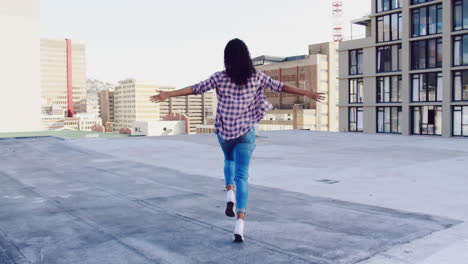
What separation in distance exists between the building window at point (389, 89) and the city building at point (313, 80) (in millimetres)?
57258

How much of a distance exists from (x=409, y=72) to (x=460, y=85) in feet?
12.2

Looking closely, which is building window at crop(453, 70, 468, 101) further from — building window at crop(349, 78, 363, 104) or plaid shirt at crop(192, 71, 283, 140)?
plaid shirt at crop(192, 71, 283, 140)

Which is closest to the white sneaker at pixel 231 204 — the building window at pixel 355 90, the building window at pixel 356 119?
the building window at pixel 356 119

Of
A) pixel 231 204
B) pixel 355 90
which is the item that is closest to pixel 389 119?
pixel 355 90

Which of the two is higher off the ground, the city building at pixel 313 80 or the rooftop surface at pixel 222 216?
the city building at pixel 313 80

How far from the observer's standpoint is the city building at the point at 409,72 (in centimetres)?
2809

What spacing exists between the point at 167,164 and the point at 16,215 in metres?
5.02

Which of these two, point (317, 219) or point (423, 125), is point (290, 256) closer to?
point (317, 219)

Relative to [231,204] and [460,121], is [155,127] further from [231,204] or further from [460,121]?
[231,204]

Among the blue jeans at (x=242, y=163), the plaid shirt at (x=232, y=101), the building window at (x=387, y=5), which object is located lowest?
the blue jeans at (x=242, y=163)

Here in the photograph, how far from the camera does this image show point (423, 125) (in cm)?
3053

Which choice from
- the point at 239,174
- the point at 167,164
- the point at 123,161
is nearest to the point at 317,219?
the point at 239,174

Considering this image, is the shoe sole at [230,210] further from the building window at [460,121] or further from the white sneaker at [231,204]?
the building window at [460,121]

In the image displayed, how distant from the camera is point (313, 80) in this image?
94.1m
